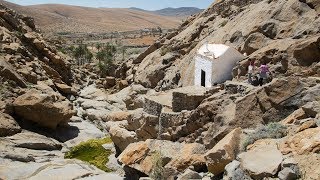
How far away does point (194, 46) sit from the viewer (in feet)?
136

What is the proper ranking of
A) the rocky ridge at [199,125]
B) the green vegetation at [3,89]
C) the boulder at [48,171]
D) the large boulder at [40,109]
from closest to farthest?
the rocky ridge at [199,125], the boulder at [48,171], the large boulder at [40,109], the green vegetation at [3,89]

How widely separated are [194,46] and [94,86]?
26884 millimetres

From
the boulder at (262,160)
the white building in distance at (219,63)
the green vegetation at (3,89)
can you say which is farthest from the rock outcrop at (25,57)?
the boulder at (262,160)

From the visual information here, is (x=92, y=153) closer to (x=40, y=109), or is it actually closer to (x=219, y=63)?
(x=40, y=109)

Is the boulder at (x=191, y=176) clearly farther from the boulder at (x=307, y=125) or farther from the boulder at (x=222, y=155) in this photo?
the boulder at (x=307, y=125)

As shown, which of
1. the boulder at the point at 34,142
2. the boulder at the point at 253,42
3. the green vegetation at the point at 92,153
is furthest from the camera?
the boulder at the point at 34,142

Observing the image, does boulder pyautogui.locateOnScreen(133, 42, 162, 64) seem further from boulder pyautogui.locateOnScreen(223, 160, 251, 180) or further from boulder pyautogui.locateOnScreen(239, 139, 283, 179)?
boulder pyautogui.locateOnScreen(239, 139, 283, 179)

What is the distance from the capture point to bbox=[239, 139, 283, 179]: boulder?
466 inches

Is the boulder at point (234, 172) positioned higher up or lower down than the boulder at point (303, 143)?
lower down

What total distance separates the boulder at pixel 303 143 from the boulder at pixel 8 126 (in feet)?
88.9

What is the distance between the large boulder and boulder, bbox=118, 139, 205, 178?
18.2m

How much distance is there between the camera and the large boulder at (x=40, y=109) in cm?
3712

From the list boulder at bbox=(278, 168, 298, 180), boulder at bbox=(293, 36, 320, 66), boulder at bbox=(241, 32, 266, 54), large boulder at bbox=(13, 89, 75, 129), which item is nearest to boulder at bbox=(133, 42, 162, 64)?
large boulder at bbox=(13, 89, 75, 129)

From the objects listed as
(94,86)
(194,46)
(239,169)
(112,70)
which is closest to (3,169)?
(239,169)
